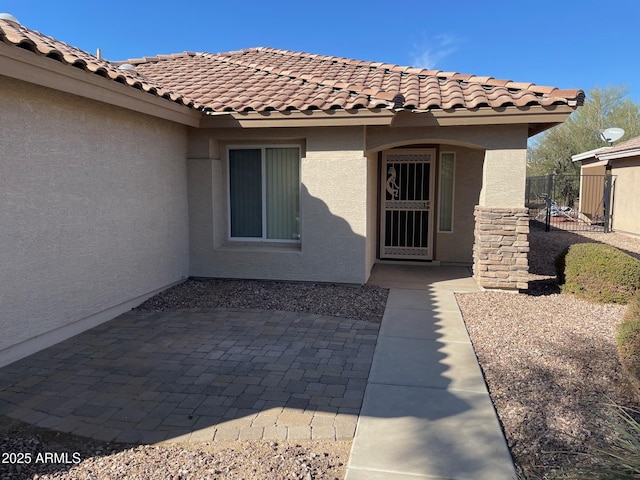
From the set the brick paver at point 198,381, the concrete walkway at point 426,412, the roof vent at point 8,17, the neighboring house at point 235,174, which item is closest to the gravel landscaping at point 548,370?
the concrete walkway at point 426,412

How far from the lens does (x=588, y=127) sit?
32.9m

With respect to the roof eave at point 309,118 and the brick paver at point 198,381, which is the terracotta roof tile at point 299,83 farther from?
the brick paver at point 198,381

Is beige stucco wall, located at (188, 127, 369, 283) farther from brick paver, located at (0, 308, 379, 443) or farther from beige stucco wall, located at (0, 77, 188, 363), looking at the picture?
brick paver, located at (0, 308, 379, 443)

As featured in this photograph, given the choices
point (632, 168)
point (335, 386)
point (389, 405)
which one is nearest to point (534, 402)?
point (389, 405)

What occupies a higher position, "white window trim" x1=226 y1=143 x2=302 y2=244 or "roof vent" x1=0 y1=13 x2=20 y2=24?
"roof vent" x1=0 y1=13 x2=20 y2=24

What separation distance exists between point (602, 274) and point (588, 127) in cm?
2953

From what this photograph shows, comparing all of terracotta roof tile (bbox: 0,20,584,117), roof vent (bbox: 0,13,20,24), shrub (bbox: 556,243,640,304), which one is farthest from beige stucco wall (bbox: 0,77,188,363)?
shrub (bbox: 556,243,640,304)

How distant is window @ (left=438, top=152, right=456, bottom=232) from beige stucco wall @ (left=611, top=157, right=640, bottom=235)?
10911 millimetres

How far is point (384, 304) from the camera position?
7.96m

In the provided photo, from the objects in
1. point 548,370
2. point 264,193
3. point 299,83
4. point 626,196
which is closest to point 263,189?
point 264,193

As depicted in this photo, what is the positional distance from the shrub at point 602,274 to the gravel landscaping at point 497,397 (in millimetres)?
253

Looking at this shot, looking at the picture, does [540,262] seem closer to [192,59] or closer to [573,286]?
[573,286]

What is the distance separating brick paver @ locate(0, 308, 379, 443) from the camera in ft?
13.5

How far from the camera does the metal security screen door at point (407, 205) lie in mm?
11516
